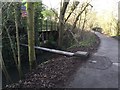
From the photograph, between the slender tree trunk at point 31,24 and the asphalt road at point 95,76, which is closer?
the asphalt road at point 95,76

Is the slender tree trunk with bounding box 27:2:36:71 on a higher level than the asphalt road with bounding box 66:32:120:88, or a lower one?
higher

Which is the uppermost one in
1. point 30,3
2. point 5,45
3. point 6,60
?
point 30,3

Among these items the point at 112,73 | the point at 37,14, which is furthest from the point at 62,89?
the point at 37,14

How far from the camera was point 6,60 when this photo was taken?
39.5 ft

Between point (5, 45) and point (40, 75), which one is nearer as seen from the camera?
point (40, 75)

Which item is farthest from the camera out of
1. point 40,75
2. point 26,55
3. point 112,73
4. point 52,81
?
point 26,55

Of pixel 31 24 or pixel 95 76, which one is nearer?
pixel 95 76

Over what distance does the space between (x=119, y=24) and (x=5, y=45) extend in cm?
1753

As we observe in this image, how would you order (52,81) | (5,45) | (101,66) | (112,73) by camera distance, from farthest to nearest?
(5,45), (101,66), (112,73), (52,81)

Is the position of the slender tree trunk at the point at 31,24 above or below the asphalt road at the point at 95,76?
above

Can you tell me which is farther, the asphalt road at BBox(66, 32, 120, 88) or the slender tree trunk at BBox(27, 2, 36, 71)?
the slender tree trunk at BBox(27, 2, 36, 71)

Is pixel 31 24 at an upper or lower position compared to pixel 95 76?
upper

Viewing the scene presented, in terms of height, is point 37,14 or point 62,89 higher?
point 37,14

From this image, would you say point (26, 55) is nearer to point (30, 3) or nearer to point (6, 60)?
point (6, 60)
